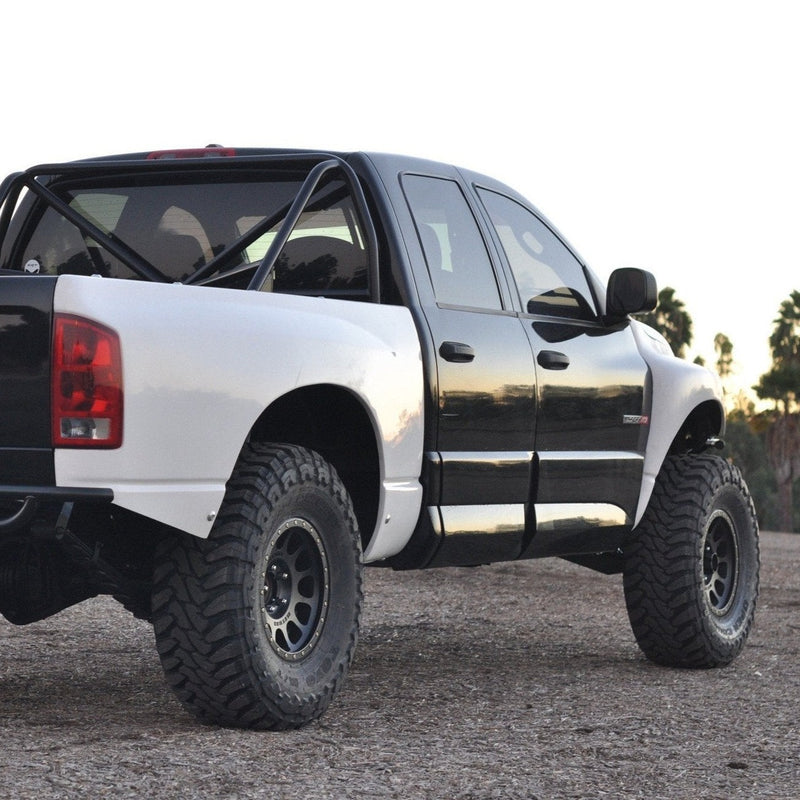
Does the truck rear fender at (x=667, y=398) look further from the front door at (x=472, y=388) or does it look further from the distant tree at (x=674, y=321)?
the distant tree at (x=674, y=321)

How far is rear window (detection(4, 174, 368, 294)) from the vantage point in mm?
5914

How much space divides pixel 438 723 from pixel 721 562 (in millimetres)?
2710

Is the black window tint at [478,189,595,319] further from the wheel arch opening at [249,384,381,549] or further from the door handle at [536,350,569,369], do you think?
the wheel arch opening at [249,384,381,549]

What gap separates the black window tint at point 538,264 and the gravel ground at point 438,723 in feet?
5.30

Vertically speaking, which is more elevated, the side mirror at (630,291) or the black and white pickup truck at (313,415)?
the side mirror at (630,291)

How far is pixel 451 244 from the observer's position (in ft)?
20.4

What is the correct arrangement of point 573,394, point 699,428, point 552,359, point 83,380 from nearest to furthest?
point 83,380 → point 552,359 → point 573,394 → point 699,428

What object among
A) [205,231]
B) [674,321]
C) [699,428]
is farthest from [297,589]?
[674,321]

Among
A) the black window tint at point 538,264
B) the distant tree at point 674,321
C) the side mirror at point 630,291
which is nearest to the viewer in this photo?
the black window tint at point 538,264

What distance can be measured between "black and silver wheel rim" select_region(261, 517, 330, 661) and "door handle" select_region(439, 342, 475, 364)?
3.16 ft

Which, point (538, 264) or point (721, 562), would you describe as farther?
point (721, 562)

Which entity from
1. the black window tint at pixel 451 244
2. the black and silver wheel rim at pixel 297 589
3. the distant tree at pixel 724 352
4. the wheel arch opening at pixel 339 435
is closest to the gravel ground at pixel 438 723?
the black and silver wheel rim at pixel 297 589

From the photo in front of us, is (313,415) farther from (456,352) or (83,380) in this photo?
(83,380)

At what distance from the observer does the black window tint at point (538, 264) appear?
659 cm
